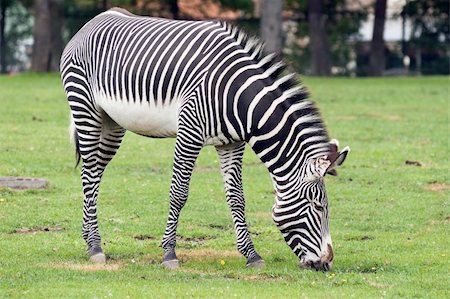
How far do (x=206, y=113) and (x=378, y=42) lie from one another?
1287 inches

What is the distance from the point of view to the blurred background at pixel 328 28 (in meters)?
42.2

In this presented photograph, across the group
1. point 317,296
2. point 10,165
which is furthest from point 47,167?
point 317,296

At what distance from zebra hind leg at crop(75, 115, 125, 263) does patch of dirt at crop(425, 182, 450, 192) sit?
5.53 meters

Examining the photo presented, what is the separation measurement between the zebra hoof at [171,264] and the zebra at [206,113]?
17mm

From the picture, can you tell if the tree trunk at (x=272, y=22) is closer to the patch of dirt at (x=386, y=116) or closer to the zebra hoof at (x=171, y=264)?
the patch of dirt at (x=386, y=116)

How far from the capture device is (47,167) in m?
16.5

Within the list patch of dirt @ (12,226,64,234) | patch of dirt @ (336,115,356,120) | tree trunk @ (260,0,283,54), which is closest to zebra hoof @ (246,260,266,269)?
A: patch of dirt @ (12,226,64,234)

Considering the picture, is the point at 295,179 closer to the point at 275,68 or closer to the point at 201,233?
the point at 275,68

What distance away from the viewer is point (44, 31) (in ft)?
122

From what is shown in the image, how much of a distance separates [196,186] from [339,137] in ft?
21.0

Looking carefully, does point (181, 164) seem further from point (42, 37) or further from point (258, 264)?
point (42, 37)

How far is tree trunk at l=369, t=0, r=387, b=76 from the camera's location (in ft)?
133

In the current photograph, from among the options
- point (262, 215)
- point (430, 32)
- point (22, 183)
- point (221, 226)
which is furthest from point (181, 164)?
point (430, 32)

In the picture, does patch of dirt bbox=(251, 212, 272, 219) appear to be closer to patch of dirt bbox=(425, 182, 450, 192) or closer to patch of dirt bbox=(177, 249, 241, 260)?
patch of dirt bbox=(177, 249, 241, 260)
